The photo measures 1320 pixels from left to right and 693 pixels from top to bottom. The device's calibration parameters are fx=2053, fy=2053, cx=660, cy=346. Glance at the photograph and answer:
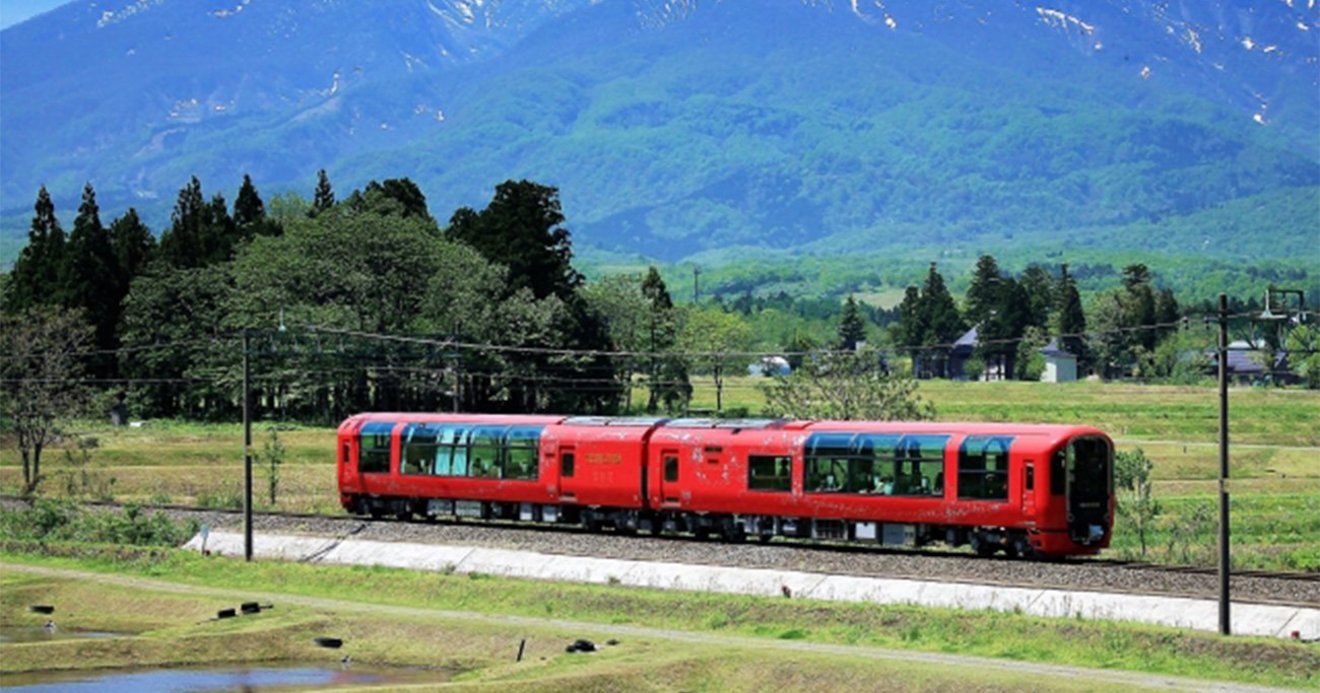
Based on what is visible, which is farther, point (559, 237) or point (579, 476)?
point (559, 237)

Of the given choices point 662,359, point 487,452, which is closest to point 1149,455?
point 662,359

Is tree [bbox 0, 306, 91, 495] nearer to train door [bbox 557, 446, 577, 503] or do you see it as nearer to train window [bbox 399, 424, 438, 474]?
train window [bbox 399, 424, 438, 474]

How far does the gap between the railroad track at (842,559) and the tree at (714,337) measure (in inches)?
2426

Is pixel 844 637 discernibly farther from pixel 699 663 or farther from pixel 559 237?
pixel 559 237

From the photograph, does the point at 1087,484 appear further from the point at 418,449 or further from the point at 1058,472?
the point at 418,449

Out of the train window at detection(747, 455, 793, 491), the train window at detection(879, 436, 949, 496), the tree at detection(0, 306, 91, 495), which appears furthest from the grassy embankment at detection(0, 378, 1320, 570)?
the train window at detection(747, 455, 793, 491)

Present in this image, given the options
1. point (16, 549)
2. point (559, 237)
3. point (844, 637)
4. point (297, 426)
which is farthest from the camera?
point (559, 237)

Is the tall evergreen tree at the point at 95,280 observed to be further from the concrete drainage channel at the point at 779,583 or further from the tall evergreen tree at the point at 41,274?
the concrete drainage channel at the point at 779,583

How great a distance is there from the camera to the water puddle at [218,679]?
1598 inches

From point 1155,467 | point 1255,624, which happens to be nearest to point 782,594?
point 1255,624

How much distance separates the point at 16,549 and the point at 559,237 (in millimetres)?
63455

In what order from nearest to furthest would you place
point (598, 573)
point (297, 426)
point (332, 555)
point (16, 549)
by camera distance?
point (598, 573) → point (332, 555) → point (16, 549) → point (297, 426)

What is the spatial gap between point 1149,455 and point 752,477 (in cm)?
5058

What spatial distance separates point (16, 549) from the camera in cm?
6231
